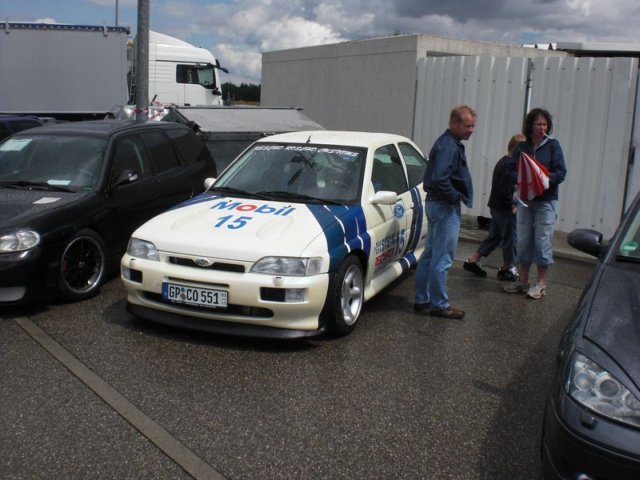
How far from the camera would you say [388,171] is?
625cm

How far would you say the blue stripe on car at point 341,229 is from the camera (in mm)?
4977

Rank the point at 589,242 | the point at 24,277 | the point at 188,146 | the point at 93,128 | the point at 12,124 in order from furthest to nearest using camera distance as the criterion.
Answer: the point at 12,124, the point at 188,146, the point at 93,128, the point at 24,277, the point at 589,242

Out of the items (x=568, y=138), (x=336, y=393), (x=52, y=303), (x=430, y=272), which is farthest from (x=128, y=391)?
(x=568, y=138)

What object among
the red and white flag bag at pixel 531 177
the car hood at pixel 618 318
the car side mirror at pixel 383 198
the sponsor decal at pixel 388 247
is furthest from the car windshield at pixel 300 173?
the car hood at pixel 618 318

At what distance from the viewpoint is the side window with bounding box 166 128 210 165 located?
8.05m

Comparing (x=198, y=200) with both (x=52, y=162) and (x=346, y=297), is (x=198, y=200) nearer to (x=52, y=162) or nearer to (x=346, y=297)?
(x=346, y=297)

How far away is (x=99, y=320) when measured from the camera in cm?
554

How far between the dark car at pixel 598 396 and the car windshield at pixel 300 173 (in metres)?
2.74

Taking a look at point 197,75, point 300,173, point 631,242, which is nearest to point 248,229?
point 300,173

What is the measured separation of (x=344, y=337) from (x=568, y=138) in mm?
5296

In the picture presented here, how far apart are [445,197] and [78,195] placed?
3.33 meters

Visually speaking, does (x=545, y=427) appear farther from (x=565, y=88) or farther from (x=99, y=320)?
(x=565, y=88)

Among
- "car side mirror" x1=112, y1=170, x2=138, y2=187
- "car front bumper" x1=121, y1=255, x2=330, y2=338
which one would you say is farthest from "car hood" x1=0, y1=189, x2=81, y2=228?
"car front bumper" x1=121, y1=255, x2=330, y2=338

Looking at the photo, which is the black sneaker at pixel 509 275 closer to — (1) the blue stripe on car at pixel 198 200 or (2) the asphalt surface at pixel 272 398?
(2) the asphalt surface at pixel 272 398
